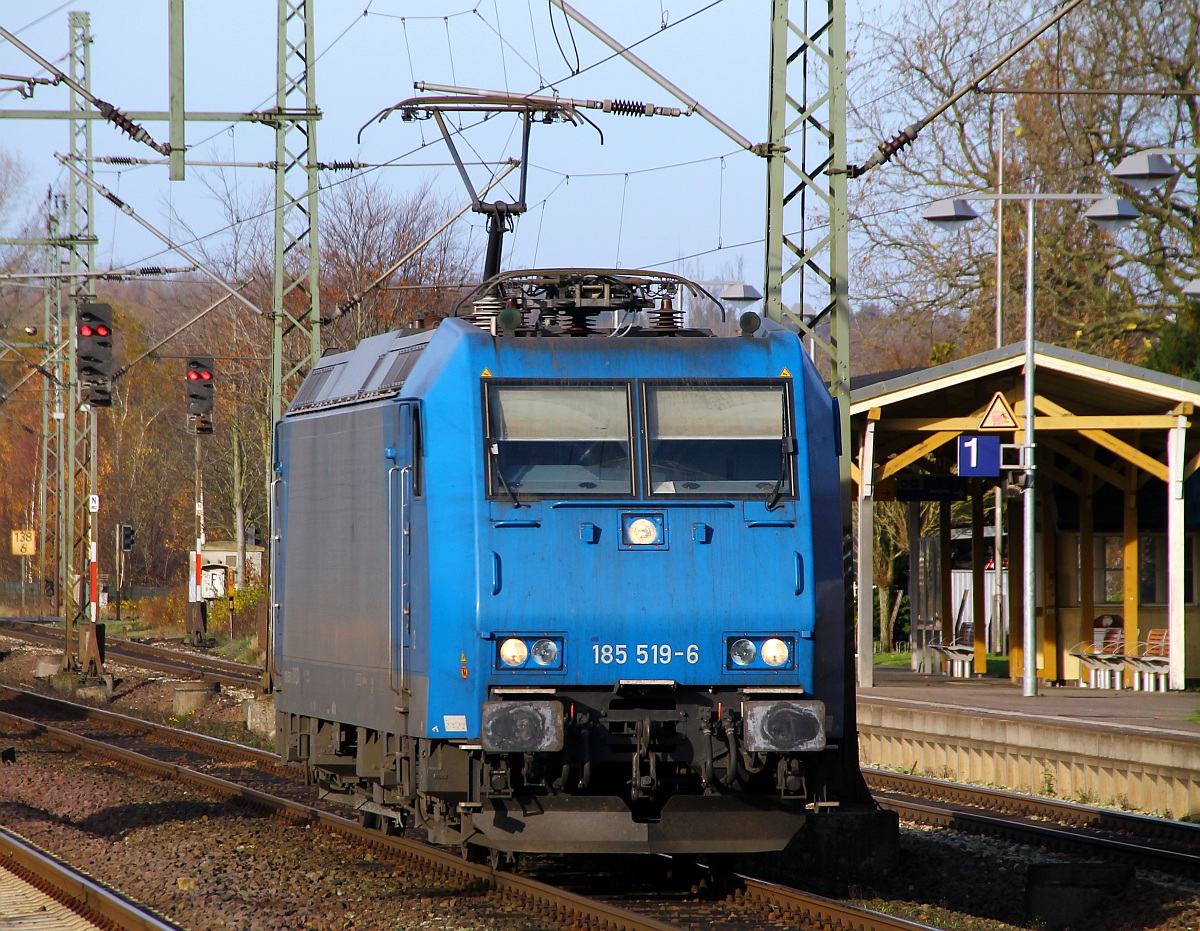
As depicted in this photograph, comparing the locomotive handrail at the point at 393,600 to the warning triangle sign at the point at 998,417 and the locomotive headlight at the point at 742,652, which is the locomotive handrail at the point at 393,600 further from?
the warning triangle sign at the point at 998,417

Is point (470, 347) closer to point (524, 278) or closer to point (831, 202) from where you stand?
point (524, 278)

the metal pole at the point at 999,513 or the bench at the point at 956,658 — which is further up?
the metal pole at the point at 999,513

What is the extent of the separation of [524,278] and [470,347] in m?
1.58

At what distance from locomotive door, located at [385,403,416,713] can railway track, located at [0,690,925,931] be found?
151cm

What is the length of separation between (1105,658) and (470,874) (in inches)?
659

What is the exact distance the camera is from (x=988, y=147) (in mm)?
39688

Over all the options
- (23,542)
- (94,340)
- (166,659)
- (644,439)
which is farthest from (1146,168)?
(23,542)

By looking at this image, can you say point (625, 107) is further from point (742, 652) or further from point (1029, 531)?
point (1029, 531)

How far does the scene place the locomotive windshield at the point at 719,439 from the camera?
31.0ft

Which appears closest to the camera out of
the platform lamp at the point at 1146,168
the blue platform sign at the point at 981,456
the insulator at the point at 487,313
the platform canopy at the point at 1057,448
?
the insulator at the point at 487,313

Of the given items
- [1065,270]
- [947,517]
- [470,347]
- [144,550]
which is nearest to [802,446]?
[470,347]

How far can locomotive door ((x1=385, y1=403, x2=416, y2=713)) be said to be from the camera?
31.3 ft

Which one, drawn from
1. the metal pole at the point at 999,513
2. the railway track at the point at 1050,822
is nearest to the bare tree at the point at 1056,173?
the metal pole at the point at 999,513

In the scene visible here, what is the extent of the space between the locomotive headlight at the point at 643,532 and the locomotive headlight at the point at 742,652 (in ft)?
2.38
